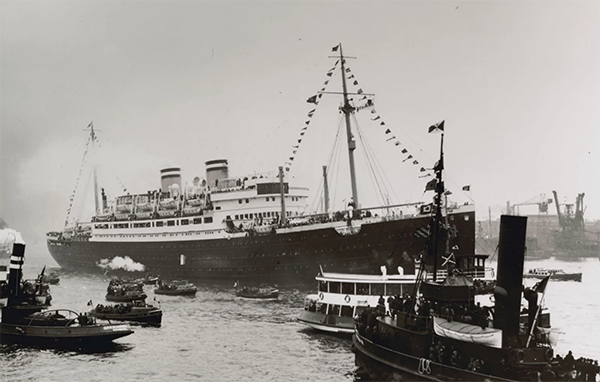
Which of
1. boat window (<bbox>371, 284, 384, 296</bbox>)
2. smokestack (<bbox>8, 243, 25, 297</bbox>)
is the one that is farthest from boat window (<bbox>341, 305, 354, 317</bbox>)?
smokestack (<bbox>8, 243, 25, 297</bbox>)

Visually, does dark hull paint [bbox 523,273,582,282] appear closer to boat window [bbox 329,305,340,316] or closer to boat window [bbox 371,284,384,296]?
boat window [bbox 371,284,384,296]

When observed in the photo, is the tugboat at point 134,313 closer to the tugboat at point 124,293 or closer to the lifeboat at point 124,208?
the tugboat at point 124,293

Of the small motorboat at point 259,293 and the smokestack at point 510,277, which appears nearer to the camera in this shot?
the smokestack at point 510,277

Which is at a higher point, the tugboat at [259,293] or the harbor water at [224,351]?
the tugboat at [259,293]

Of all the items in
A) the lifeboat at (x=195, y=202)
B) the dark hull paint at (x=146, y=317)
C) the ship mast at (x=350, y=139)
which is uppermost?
the ship mast at (x=350, y=139)

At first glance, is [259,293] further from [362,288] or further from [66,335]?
[66,335]

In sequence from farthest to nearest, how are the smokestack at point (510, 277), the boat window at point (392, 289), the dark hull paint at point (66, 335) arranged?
the boat window at point (392, 289) < the dark hull paint at point (66, 335) < the smokestack at point (510, 277)

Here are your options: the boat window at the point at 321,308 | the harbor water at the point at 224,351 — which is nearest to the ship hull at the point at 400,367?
the harbor water at the point at 224,351

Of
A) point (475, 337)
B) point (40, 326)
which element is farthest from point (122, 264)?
point (475, 337)
